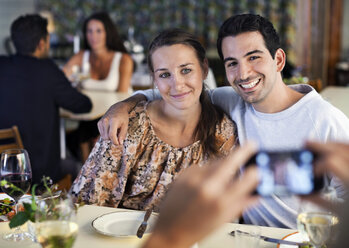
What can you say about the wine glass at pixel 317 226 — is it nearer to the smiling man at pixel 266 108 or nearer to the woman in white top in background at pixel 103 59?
the smiling man at pixel 266 108

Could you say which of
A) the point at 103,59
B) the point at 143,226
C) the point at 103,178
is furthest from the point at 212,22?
the point at 143,226

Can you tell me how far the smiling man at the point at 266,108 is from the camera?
169 centimetres

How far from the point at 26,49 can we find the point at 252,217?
75.6 inches

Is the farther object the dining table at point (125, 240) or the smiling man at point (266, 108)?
the smiling man at point (266, 108)

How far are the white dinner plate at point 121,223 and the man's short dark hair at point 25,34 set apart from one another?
1.82m

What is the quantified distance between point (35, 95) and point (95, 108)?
665 mm

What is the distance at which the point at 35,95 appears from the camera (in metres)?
2.80

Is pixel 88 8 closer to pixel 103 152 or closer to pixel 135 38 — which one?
pixel 135 38

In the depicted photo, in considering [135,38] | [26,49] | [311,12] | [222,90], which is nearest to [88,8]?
[135,38]

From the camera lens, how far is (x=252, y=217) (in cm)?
178

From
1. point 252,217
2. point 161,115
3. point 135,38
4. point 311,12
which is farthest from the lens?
point 135,38

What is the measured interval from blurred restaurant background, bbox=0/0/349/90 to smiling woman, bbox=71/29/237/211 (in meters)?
4.03

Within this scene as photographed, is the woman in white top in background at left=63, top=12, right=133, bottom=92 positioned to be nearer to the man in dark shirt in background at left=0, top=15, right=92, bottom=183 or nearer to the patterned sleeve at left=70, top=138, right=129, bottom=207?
the man in dark shirt in background at left=0, top=15, right=92, bottom=183

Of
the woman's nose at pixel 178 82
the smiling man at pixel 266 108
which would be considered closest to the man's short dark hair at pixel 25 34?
the smiling man at pixel 266 108
